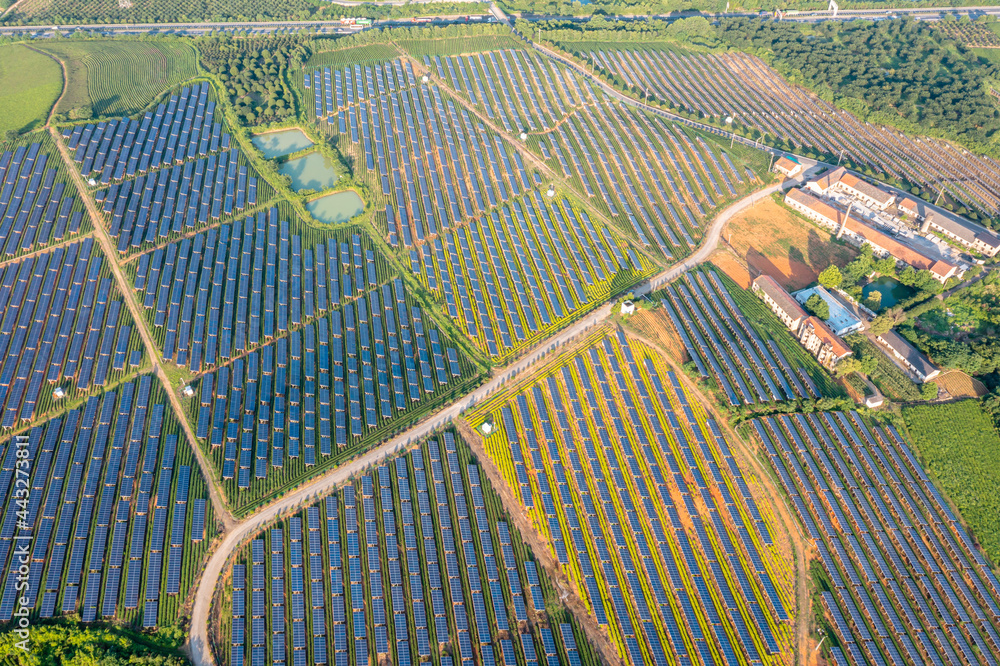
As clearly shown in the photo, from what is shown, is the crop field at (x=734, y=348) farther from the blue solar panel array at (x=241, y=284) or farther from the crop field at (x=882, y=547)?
the blue solar panel array at (x=241, y=284)

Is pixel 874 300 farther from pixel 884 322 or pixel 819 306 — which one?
pixel 819 306

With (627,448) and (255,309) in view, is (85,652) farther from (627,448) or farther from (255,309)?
(627,448)

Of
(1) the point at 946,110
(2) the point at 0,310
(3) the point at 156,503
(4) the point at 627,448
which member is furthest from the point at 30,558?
(1) the point at 946,110

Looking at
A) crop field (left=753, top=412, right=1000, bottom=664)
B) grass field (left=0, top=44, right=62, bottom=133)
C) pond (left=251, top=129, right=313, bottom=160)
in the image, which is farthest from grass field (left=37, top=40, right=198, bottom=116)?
crop field (left=753, top=412, right=1000, bottom=664)

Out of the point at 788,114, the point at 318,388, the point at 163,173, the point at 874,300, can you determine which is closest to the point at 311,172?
the point at 163,173

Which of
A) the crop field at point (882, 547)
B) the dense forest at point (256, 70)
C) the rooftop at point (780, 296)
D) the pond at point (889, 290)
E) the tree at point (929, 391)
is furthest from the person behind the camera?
the dense forest at point (256, 70)

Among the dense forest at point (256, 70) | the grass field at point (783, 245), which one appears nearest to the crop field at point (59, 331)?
the dense forest at point (256, 70)

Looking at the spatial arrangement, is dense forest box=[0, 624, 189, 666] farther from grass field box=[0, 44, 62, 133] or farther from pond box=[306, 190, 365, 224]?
grass field box=[0, 44, 62, 133]
